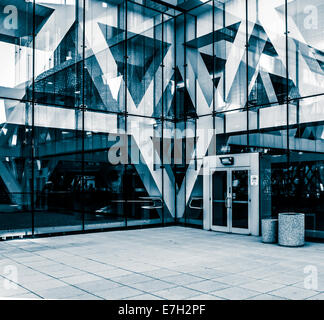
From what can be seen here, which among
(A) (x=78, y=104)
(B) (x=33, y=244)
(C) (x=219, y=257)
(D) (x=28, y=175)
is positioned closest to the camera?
(C) (x=219, y=257)

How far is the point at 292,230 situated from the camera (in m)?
10.1

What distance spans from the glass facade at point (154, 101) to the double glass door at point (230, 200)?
0.62m

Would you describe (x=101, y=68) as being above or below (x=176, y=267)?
above

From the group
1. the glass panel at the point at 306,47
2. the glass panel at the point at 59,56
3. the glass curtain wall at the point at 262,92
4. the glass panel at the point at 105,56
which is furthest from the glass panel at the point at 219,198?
the glass panel at the point at 59,56

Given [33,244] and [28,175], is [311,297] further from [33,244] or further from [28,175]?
[28,175]

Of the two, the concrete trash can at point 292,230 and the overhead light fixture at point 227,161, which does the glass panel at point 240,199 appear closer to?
the overhead light fixture at point 227,161

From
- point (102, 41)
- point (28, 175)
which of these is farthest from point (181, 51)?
point (28, 175)

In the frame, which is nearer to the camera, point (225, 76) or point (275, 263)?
point (275, 263)

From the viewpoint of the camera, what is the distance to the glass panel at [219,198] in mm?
Answer: 12930

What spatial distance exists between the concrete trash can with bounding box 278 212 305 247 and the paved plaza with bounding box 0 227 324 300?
0.89 ft

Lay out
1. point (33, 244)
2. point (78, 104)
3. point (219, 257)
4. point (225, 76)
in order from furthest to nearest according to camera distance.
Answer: point (225, 76), point (78, 104), point (33, 244), point (219, 257)

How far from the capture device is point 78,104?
12789 mm

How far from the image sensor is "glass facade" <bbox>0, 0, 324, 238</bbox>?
11.5 metres

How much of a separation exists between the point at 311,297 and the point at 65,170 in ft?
31.5
